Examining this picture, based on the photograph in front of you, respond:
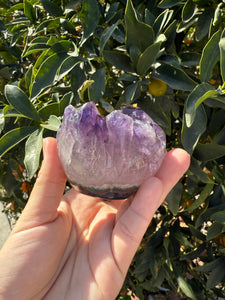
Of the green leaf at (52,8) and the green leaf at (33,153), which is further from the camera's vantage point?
the green leaf at (52,8)

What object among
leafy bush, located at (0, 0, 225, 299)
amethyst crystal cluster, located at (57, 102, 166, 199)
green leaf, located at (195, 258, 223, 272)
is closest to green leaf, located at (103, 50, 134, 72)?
leafy bush, located at (0, 0, 225, 299)

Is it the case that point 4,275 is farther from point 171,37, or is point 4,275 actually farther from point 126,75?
point 171,37

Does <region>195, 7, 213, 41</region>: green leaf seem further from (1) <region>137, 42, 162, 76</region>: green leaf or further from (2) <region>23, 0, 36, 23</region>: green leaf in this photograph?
(2) <region>23, 0, 36, 23</region>: green leaf

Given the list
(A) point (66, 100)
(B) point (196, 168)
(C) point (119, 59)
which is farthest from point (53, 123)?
(B) point (196, 168)

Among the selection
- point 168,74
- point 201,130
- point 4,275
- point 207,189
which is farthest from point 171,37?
point 4,275

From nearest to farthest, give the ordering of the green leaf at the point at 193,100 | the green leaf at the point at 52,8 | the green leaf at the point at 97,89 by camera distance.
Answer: the green leaf at the point at 193,100 < the green leaf at the point at 97,89 < the green leaf at the point at 52,8

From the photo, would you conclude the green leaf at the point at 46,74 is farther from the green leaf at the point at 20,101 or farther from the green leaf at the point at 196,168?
the green leaf at the point at 196,168

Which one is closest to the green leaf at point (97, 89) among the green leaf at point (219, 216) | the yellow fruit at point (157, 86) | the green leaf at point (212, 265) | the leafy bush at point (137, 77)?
the leafy bush at point (137, 77)
